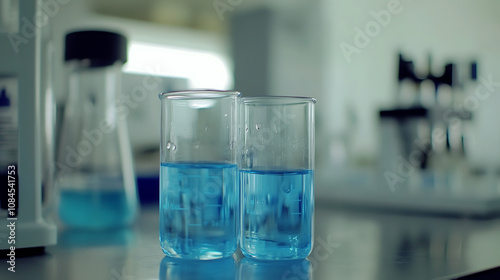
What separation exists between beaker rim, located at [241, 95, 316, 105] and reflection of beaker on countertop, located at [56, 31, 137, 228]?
39cm

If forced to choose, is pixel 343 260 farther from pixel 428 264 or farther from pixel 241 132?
pixel 241 132

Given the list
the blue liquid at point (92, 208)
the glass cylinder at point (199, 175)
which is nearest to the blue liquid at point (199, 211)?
the glass cylinder at point (199, 175)

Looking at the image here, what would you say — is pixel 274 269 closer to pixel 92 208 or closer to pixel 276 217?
pixel 276 217

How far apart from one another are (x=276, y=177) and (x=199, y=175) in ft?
0.41

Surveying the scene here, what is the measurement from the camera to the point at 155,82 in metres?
1.49

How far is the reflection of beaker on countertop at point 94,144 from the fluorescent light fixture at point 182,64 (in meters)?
0.35

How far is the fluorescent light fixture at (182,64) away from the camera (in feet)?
4.77

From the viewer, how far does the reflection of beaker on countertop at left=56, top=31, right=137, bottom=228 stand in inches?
39.0

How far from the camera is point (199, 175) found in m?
0.75

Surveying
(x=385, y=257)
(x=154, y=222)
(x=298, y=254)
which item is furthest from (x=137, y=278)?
(x=154, y=222)

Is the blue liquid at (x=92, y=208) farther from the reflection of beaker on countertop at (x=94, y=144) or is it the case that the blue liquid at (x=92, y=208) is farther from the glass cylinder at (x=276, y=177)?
the glass cylinder at (x=276, y=177)

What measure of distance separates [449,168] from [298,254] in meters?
0.88

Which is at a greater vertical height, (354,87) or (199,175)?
(354,87)

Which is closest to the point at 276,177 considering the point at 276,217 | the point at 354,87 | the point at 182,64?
the point at 276,217
